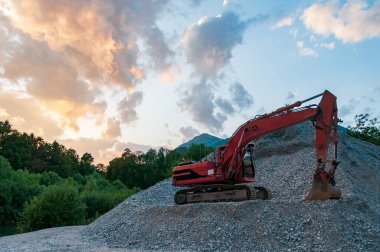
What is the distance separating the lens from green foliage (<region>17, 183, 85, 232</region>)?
22672 mm

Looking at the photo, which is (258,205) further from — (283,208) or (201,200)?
(201,200)

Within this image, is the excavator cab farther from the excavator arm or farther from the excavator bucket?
the excavator bucket

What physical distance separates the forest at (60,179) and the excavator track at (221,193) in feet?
30.5

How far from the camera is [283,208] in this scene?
13.1 metres

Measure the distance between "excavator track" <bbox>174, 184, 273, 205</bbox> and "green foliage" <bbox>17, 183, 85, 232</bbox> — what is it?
29.3 ft

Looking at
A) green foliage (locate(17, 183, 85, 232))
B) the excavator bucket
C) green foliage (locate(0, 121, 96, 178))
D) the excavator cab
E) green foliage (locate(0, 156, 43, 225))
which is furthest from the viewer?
green foliage (locate(0, 121, 96, 178))

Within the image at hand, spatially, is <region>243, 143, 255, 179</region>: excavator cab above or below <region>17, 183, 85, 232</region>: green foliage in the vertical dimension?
above

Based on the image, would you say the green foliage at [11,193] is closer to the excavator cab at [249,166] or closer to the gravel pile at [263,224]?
the gravel pile at [263,224]

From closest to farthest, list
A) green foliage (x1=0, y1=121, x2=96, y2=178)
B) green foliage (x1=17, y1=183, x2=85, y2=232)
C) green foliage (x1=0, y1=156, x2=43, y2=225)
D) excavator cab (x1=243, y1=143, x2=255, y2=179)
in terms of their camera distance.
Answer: excavator cab (x1=243, y1=143, x2=255, y2=179) < green foliage (x1=17, y1=183, x2=85, y2=232) < green foliage (x1=0, y1=156, x2=43, y2=225) < green foliage (x1=0, y1=121, x2=96, y2=178)

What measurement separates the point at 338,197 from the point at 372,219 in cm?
124

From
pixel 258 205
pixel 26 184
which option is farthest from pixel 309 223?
pixel 26 184

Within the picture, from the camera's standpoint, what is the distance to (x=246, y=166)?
1616cm

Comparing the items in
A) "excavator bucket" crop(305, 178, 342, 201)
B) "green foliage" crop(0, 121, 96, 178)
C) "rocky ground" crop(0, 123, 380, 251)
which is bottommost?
"rocky ground" crop(0, 123, 380, 251)

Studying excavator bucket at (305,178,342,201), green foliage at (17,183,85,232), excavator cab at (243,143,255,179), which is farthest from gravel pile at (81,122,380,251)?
green foliage at (17,183,85,232)
